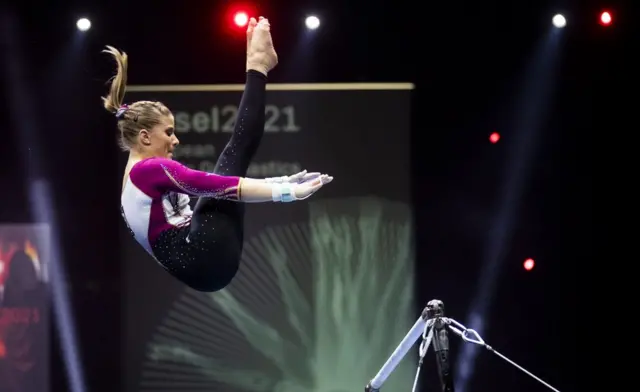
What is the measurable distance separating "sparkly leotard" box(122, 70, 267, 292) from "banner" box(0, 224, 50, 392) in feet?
7.24

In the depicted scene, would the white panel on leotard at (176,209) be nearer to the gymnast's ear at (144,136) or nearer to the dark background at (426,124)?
the gymnast's ear at (144,136)

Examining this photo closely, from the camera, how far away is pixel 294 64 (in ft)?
16.4

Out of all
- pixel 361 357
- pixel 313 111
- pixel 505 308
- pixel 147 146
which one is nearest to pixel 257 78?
pixel 147 146

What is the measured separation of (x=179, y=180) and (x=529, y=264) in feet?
9.87

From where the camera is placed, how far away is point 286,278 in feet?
16.0

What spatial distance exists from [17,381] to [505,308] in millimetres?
2772

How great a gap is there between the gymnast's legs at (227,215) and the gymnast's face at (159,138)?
0.59ft

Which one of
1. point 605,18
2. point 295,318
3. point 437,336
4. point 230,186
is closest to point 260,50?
point 230,186

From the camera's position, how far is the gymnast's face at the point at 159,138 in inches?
111

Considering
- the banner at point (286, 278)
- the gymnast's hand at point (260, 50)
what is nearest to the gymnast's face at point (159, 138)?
the gymnast's hand at point (260, 50)

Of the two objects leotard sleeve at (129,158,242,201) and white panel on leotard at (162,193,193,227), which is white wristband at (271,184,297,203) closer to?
leotard sleeve at (129,158,242,201)

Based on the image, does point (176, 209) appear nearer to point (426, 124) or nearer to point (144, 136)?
point (144, 136)

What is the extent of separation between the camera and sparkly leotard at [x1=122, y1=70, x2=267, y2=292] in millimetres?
2768

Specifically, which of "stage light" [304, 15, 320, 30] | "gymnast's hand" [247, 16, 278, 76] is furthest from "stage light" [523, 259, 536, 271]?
"gymnast's hand" [247, 16, 278, 76]
